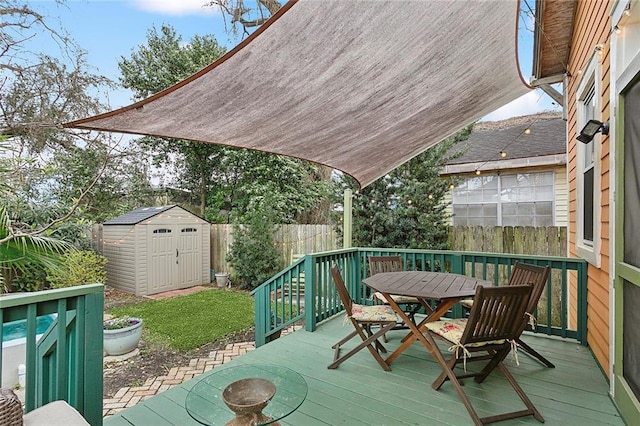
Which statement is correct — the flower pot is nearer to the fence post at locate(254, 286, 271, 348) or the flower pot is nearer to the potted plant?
the potted plant

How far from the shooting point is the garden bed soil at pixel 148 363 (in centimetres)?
401

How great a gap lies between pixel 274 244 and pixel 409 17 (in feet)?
24.2

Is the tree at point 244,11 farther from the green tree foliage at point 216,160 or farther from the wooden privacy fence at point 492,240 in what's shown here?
the wooden privacy fence at point 492,240

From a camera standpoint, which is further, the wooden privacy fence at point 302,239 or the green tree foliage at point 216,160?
the green tree foliage at point 216,160

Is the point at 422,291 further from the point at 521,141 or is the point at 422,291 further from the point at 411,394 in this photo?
the point at 521,141

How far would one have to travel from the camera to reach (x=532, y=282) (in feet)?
10.1

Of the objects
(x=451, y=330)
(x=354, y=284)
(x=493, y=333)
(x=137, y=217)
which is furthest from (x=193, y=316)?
(x=493, y=333)

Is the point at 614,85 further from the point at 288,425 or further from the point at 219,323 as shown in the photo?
the point at 219,323

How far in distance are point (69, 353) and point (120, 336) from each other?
3.30 m

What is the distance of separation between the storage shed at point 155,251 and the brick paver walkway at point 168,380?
4418 mm

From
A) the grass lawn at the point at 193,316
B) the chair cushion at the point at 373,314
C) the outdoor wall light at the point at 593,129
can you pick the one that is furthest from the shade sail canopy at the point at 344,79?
the grass lawn at the point at 193,316

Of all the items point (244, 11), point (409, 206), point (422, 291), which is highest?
point (244, 11)

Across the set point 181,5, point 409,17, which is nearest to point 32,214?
point 181,5

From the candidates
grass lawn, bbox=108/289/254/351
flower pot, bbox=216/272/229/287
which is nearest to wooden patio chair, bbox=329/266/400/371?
grass lawn, bbox=108/289/254/351
